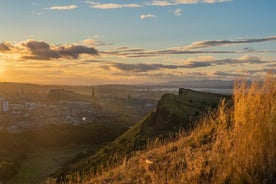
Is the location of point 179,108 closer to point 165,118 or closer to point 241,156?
point 165,118

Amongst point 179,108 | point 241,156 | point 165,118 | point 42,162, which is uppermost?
point 241,156

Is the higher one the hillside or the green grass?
the hillside

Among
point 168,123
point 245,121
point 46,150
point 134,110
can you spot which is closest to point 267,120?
point 245,121

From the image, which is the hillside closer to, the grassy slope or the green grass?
the green grass

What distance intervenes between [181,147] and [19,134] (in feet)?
243

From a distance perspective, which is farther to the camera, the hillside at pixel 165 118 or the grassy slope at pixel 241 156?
the hillside at pixel 165 118

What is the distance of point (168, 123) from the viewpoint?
3425 centimetres

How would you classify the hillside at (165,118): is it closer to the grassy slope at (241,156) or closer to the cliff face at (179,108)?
the cliff face at (179,108)

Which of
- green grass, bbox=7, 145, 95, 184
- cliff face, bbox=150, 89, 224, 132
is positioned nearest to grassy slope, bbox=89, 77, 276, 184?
cliff face, bbox=150, 89, 224, 132

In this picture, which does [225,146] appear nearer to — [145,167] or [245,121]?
[245,121]

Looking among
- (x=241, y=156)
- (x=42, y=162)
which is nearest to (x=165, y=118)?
(x=241, y=156)

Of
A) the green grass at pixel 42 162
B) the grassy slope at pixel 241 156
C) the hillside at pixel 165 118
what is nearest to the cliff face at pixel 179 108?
the hillside at pixel 165 118

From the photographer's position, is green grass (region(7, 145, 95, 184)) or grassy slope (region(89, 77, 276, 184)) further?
green grass (region(7, 145, 95, 184))

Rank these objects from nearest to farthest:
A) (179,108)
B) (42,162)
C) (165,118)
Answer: (165,118)
(179,108)
(42,162)
